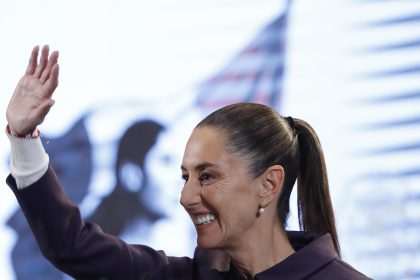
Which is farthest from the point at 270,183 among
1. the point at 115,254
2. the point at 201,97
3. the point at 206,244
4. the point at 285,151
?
the point at 201,97

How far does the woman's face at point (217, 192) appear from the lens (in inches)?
71.6

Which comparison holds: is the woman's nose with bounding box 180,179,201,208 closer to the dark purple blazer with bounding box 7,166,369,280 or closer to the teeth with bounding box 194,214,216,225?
the teeth with bounding box 194,214,216,225

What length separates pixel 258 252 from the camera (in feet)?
6.20

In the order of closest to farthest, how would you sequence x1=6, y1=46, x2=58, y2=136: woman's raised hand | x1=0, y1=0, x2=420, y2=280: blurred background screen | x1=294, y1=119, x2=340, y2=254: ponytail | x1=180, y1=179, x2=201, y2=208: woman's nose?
1. x1=6, y1=46, x2=58, y2=136: woman's raised hand
2. x1=180, y1=179, x2=201, y2=208: woman's nose
3. x1=294, y1=119, x2=340, y2=254: ponytail
4. x1=0, y1=0, x2=420, y2=280: blurred background screen

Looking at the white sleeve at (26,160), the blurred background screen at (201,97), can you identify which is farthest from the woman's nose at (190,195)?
the blurred background screen at (201,97)

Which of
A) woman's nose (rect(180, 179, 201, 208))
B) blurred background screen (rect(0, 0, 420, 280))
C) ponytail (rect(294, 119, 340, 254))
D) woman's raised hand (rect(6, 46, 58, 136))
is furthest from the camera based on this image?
blurred background screen (rect(0, 0, 420, 280))

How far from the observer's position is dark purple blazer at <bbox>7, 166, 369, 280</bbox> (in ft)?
5.75

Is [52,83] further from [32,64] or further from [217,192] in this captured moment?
[217,192]

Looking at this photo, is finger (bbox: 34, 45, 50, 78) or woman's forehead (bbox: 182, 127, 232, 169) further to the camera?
woman's forehead (bbox: 182, 127, 232, 169)

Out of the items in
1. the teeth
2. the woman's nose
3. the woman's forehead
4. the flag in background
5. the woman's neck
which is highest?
the flag in background

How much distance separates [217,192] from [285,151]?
0.18 meters

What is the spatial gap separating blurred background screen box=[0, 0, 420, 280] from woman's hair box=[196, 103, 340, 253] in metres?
0.64

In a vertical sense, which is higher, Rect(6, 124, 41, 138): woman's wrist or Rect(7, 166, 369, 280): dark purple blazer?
Rect(6, 124, 41, 138): woman's wrist

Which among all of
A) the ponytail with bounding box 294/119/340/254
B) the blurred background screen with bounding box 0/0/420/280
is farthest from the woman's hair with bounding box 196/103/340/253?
the blurred background screen with bounding box 0/0/420/280
